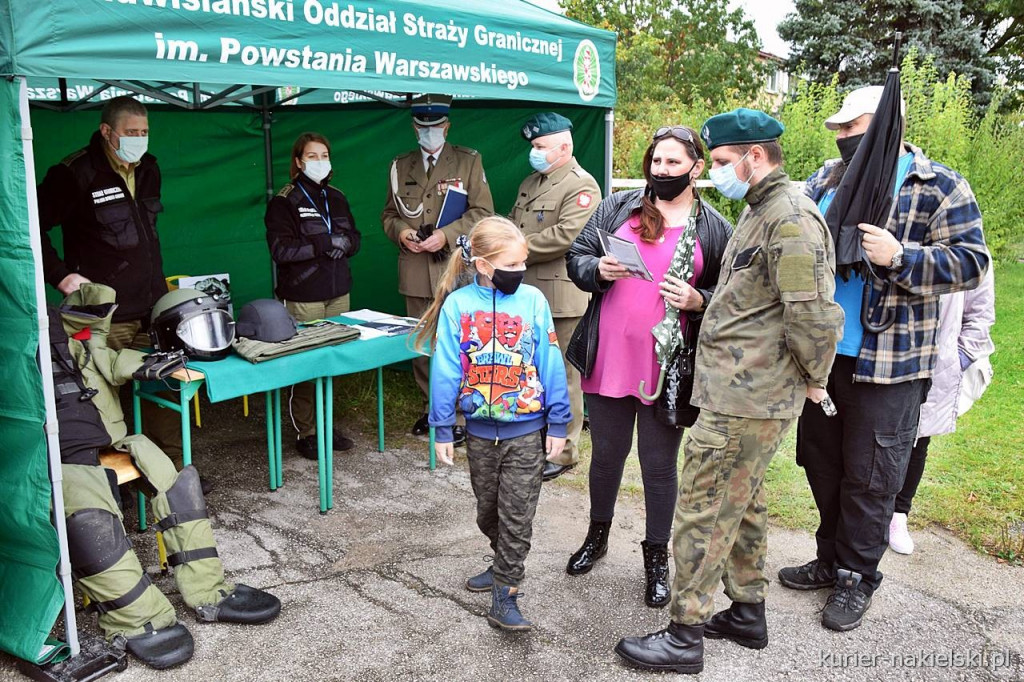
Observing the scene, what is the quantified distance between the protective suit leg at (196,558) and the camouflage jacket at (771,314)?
179 cm

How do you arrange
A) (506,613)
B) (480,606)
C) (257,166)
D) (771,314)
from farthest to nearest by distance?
(257,166)
(480,606)
(506,613)
(771,314)

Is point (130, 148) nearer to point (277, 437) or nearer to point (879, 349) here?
point (277, 437)

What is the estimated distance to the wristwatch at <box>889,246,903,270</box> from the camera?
2793mm

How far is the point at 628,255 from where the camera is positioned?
→ 10.1ft

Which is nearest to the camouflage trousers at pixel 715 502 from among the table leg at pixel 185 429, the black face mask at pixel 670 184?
the black face mask at pixel 670 184

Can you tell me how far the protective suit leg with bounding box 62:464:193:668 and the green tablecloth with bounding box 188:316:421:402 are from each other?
28.9 inches

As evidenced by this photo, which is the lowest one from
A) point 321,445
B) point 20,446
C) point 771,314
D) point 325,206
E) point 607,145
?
point 321,445

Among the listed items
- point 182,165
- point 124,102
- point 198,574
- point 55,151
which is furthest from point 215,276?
point 198,574

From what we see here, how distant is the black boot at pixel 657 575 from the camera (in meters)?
3.35

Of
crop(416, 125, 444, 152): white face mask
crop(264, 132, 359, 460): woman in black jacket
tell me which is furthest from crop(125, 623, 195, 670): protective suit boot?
crop(416, 125, 444, 152): white face mask

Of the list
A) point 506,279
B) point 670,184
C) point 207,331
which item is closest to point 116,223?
point 207,331

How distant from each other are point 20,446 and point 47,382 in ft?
0.79

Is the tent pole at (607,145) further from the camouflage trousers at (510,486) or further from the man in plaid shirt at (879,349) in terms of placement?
the camouflage trousers at (510,486)

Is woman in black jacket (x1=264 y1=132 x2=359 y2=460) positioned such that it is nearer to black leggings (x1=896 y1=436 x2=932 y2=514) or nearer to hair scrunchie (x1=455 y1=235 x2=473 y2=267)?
hair scrunchie (x1=455 y1=235 x2=473 y2=267)
